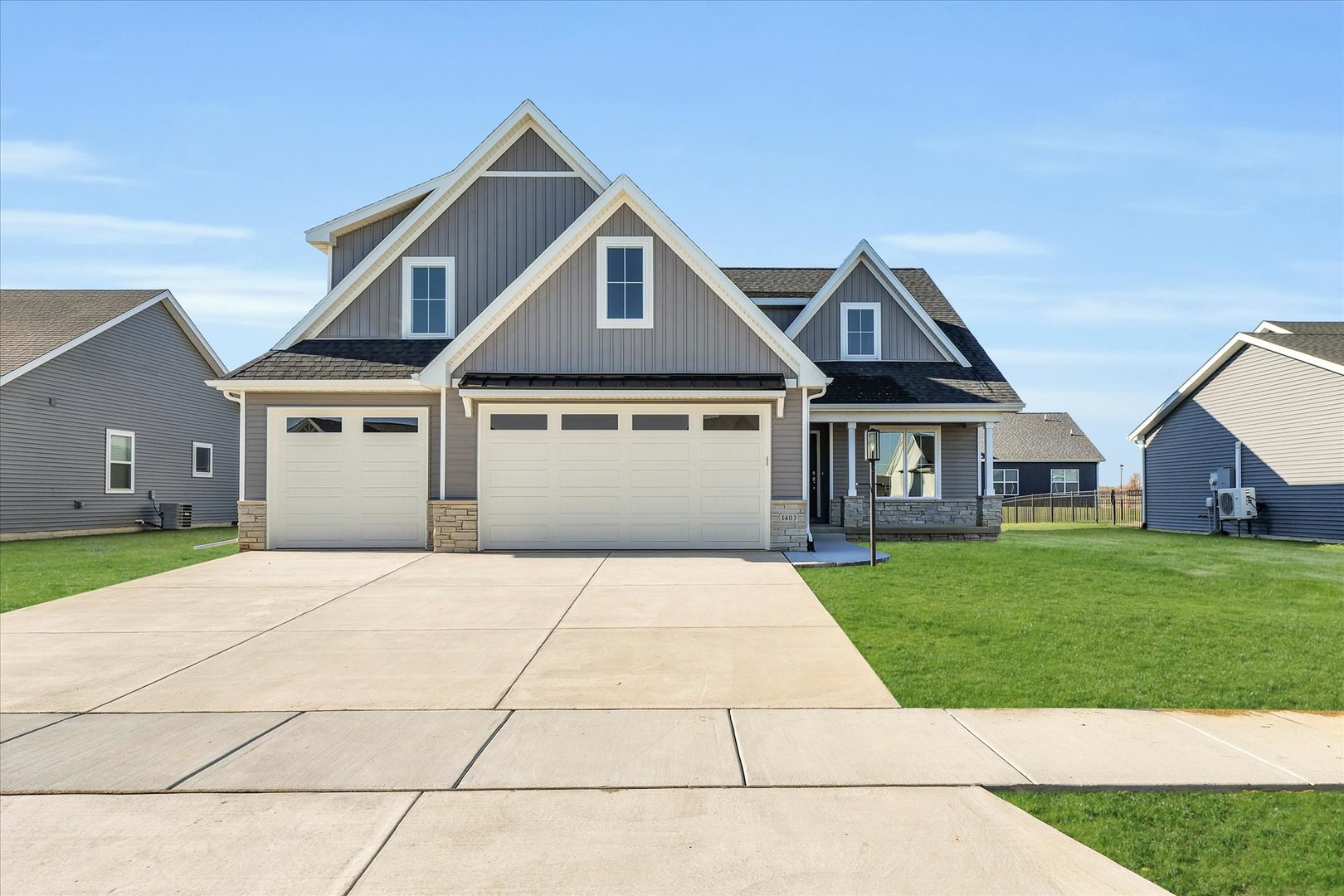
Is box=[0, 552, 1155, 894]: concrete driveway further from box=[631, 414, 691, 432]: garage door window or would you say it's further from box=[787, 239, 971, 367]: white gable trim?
box=[787, 239, 971, 367]: white gable trim

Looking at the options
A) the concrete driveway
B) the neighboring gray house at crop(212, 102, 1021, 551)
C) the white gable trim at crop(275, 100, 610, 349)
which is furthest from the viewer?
the white gable trim at crop(275, 100, 610, 349)

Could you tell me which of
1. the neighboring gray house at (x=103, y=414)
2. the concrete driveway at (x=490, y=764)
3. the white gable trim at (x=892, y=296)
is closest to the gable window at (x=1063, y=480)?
the white gable trim at (x=892, y=296)

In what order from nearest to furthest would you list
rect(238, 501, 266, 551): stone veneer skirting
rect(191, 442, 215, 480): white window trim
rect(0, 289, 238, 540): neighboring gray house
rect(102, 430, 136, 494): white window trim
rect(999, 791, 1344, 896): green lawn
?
rect(999, 791, 1344, 896): green lawn → rect(238, 501, 266, 551): stone veneer skirting → rect(0, 289, 238, 540): neighboring gray house → rect(102, 430, 136, 494): white window trim → rect(191, 442, 215, 480): white window trim

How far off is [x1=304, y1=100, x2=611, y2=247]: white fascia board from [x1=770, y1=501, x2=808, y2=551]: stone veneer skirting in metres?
7.22

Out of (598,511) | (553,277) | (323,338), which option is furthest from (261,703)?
(323,338)

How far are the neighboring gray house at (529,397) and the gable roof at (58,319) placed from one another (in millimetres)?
8763

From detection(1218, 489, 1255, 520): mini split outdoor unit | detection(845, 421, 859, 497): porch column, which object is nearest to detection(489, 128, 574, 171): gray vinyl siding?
detection(845, 421, 859, 497): porch column

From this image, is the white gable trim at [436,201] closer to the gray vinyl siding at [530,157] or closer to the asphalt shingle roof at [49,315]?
the gray vinyl siding at [530,157]

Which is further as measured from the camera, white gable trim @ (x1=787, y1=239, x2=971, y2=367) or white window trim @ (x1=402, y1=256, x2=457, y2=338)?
white gable trim @ (x1=787, y1=239, x2=971, y2=367)

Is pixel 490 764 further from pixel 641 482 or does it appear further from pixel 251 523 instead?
pixel 251 523

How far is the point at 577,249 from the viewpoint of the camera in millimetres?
16219

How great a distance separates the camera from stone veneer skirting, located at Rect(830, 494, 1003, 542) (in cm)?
2103

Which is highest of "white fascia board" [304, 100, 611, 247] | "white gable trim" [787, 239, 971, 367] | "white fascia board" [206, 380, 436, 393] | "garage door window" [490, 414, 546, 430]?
"white fascia board" [304, 100, 611, 247]

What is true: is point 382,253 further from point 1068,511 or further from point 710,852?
point 1068,511
